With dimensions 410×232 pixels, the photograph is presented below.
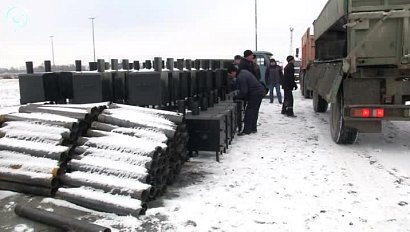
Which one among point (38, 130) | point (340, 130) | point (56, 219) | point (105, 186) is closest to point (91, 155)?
point (105, 186)

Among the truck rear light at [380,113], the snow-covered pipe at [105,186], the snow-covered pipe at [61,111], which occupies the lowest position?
the snow-covered pipe at [105,186]

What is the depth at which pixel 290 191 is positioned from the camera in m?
5.48

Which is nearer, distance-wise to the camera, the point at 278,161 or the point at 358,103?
the point at 278,161

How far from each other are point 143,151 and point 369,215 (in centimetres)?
267

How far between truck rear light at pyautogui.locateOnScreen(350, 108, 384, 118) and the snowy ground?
0.69 metres

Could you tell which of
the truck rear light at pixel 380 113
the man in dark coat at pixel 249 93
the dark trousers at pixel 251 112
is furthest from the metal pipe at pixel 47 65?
the truck rear light at pixel 380 113

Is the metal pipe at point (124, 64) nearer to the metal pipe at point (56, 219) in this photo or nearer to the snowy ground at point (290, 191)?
the snowy ground at point (290, 191)

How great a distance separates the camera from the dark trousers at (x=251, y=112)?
31.5 feet

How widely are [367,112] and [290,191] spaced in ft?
9.31

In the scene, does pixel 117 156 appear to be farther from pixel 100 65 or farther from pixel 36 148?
pixel 100 65

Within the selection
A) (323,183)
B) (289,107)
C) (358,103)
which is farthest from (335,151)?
(289,107)

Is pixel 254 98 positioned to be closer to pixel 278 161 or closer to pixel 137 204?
pixel 278 161

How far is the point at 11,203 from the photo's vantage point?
16.3 feet

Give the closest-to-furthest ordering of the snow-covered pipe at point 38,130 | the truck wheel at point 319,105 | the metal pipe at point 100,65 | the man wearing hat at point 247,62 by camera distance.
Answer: the snow-covered pipe at point 38,130 < the metal pipe at point 100,65 < the man wearing hat at point 247,62 < the truck wheel at point 319,105
